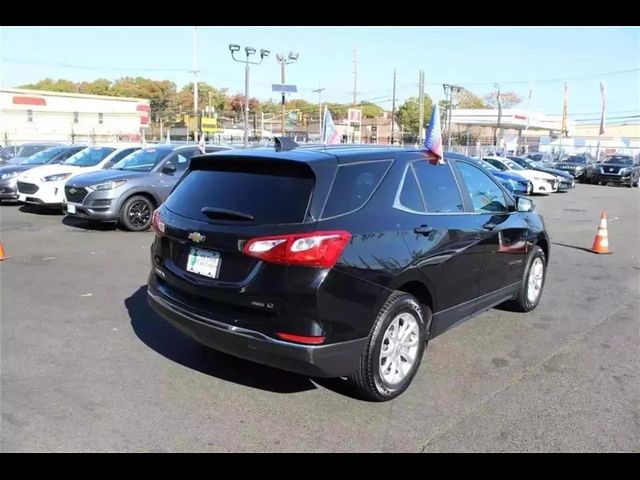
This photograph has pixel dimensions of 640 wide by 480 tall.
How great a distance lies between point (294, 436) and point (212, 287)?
1.06 metres

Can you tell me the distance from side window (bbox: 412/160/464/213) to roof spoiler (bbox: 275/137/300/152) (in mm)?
952

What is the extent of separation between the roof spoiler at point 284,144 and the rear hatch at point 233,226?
0.37 m

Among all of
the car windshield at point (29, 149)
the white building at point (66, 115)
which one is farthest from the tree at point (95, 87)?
the car windshield at point (29, 149)

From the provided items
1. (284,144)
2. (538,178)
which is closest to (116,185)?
(284,144)

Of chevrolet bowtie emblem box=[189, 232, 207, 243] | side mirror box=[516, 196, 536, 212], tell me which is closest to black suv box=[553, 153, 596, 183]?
side mirror box=[516, 196, 536, 212]

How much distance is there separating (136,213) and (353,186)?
27.0 feet

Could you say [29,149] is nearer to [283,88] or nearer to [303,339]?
[283,88]

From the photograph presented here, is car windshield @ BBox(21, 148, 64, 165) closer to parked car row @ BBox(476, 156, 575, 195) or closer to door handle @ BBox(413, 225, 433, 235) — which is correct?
door handle @ BBox(413, 225, 433, 235)

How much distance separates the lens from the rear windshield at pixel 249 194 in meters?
3.52

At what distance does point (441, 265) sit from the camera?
4.24m

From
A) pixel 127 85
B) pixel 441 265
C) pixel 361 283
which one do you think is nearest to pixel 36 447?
pixel 361 283

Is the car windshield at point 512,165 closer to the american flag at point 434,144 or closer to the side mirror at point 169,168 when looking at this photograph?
the side mirror at point 169,168

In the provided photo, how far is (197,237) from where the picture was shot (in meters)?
3.72
